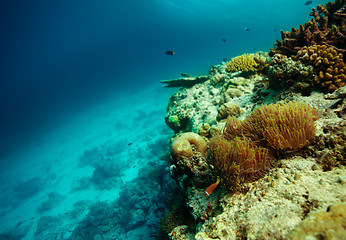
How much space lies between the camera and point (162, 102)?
26.1 meters

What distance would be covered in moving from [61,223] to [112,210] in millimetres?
4970

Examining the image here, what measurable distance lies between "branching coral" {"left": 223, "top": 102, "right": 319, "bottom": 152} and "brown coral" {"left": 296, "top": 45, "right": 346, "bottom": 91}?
43.5 inches

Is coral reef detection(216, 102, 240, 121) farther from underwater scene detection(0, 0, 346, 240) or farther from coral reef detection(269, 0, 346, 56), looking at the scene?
coral reef detection(269, 0, 346, 56)

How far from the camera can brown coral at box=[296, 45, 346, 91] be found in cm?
323

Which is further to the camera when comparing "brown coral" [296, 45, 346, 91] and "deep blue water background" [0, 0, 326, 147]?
"deep blue water background" [0, 0, 326, 147]

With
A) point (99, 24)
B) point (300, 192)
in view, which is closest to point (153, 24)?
point (99, 24)

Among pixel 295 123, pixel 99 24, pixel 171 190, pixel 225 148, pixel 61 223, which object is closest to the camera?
pixel 295 123

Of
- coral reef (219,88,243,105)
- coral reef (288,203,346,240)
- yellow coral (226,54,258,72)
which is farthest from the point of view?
yellow coral (226,54,258,72)

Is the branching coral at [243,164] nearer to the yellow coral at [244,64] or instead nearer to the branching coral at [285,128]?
the branching coral at [285,128]

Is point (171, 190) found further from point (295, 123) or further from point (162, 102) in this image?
point (162, 102)

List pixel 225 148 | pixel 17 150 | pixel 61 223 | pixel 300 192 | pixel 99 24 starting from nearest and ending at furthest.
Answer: pixel 300 192, pixel 225 148, pixel 61 223, pixel 17 150, pixel 99 24

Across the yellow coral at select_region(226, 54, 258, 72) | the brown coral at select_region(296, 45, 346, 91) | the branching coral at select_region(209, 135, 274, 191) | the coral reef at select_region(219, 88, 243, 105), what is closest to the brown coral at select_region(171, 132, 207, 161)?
the branching coral at select_region(209, 135, 274, 191)

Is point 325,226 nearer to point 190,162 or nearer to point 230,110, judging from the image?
point 190,162

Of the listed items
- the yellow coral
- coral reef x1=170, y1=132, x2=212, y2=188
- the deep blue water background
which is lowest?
coral reef x1=170, y1=132, x2=212, y2=188
